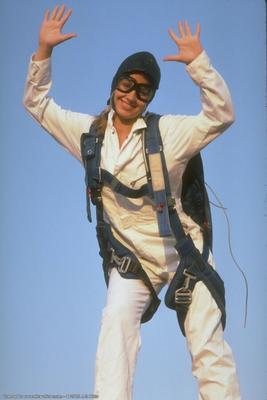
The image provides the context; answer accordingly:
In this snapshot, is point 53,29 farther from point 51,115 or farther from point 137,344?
point 137,344

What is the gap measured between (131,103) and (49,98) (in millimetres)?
840

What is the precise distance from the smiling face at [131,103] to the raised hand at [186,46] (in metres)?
0.55

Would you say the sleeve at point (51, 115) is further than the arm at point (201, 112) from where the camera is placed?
Yes

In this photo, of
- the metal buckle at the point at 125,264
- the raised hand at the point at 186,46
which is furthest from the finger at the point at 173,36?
the metal buckle at the point at 125,264

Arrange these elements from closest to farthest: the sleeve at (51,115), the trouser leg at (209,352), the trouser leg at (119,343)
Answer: the trouser leg at (119,343) → the trouser leg at (209,352) → the sleeve at (51,115)

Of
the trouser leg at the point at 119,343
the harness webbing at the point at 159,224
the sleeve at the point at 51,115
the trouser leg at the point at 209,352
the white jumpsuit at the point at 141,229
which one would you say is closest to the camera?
→ the trouser leg at the point at 119,343

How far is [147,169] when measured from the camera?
649cm

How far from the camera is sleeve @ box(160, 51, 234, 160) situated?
A: 6.17m

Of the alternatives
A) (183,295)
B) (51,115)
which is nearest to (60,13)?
(51,115)

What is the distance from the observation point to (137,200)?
21.9 ft

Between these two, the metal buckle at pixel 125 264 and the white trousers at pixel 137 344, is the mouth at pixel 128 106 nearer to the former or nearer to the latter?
the metal buckle at pixel 125 264

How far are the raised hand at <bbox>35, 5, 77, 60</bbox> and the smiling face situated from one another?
26.1 inches

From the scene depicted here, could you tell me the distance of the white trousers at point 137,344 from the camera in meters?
6.00

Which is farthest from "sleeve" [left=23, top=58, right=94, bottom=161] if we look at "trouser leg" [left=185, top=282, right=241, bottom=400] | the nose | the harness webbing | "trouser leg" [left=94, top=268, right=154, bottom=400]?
"trouser leg" [left=185, top=282, right=241, bottom=400]
